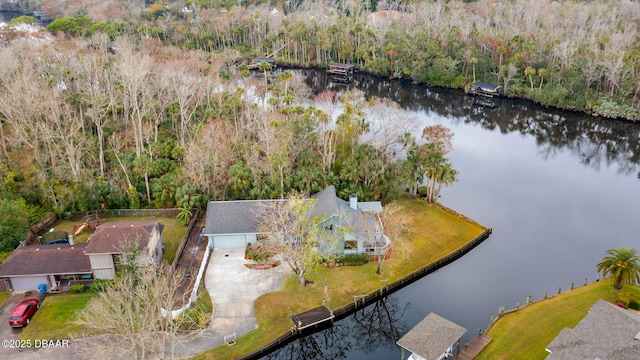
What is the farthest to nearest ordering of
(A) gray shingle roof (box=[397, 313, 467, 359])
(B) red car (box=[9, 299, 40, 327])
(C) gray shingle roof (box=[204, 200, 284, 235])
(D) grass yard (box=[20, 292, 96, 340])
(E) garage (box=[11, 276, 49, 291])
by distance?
(C) gray shingle roof (box=[204, 200, 284, 235]), (E) garage (box=[11, 276, 49, 291]), (B) red car (box=[9, 299, 40, 327]), (D) grass yard (box=[20, 292, 96, 340]), (A) gray shingle roof (box=[397, 313, 467, 359])

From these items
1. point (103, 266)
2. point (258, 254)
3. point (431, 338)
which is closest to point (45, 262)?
point (103, 266)

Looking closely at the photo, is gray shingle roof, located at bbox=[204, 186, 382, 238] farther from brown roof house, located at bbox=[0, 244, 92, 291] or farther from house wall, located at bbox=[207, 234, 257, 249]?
brown roof house, located at bbox=[0, 244, 92, 291]

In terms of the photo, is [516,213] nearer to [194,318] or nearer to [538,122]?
[194,318]

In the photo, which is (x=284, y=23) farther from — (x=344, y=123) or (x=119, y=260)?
(x=119, y=260)

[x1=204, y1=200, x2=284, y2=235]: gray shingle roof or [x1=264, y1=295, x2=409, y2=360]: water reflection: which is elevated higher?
[x1=204, y1=200, x2=284, y2=235]: gray shingle roof

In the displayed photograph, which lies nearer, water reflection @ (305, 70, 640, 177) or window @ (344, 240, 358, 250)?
window @ (344, 240, 358, 250)

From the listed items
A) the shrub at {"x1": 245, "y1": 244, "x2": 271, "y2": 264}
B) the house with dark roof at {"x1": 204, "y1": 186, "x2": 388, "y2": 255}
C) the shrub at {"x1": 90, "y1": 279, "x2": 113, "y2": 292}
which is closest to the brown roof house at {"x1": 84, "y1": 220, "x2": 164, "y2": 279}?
the shrub at {"x1": 90, "y1": 279, "x2": 113, "y2": 292}

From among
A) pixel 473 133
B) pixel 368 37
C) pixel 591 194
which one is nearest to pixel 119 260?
pixel 591 194

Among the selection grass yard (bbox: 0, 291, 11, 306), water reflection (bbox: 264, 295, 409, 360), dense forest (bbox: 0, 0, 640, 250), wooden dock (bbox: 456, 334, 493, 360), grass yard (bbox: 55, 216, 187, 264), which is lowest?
water reflection (bbox: 264, 295, 409, 360)
